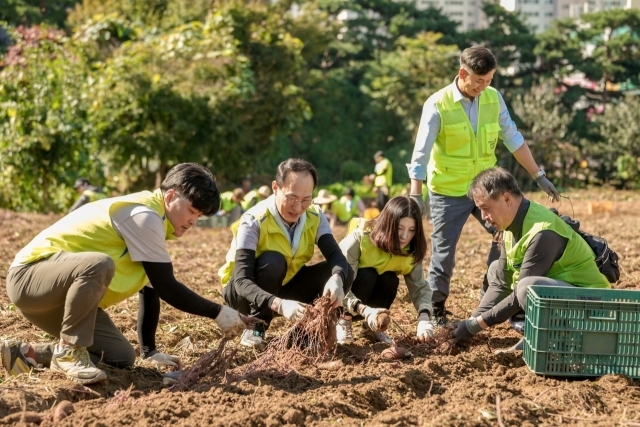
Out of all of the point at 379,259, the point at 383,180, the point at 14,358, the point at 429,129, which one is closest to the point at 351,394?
the point at 379,259

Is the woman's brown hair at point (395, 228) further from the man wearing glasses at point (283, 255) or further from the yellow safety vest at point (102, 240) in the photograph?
the yellow safety vest at point (102, 240)

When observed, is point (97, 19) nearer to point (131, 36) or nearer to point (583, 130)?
point (131, 36)

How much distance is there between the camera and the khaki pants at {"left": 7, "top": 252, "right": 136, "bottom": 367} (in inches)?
145

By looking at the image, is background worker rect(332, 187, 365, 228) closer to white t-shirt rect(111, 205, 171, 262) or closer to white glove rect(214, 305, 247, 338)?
white glove rect(214, 305, 247, 338)

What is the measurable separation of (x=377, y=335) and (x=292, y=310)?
833mm

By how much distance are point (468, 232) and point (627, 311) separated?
23.3ft

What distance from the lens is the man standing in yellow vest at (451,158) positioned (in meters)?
5.13

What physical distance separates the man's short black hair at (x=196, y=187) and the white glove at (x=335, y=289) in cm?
77

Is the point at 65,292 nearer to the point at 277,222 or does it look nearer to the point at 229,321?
the point at 229,321

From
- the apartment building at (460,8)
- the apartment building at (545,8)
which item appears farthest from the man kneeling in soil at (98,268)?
the apartment building at (545,8)

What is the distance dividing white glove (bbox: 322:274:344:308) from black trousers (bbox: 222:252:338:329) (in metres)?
0.25

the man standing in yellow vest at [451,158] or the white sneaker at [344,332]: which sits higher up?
the man standing in yellow vest at [451,158]

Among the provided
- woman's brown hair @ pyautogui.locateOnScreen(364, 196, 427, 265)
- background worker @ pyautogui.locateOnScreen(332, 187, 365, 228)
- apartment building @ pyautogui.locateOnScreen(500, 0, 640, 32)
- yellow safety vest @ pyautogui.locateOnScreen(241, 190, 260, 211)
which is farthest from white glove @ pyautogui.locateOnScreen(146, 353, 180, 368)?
apartment building @ pyautogui.locateOnScreen(500, 0, 640, 32)

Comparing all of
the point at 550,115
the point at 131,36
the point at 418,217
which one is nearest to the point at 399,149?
the point at 550,115
